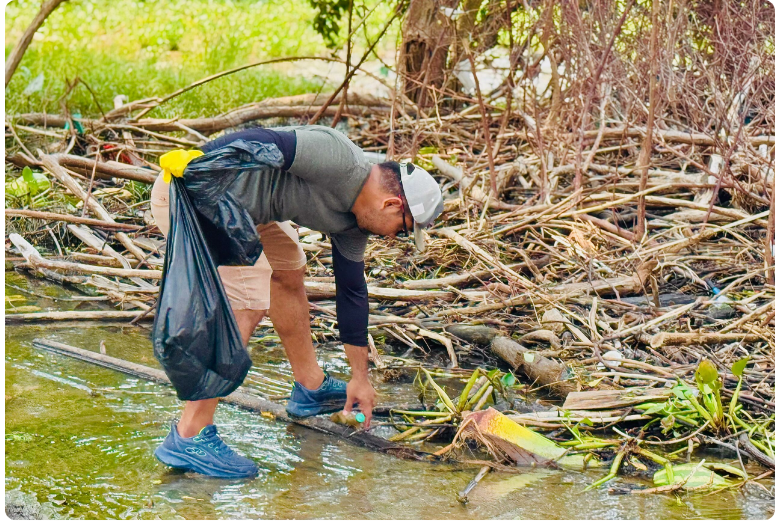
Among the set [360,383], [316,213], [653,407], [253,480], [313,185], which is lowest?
[253,480]

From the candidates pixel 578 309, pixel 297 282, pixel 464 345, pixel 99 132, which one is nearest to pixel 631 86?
pixel 578 309

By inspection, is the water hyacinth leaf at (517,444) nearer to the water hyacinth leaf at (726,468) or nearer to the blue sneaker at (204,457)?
the water hyacinth leaf at (726,468)

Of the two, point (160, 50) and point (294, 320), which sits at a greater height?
point (160, 50)

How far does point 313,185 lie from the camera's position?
2979mm

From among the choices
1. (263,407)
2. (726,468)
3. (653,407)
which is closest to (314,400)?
(263,407)

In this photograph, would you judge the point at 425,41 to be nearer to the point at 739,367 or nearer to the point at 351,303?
the point at 351,303

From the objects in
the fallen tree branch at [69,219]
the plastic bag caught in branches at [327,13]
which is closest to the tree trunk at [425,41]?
the plastic bag caught in branches at [327,13]

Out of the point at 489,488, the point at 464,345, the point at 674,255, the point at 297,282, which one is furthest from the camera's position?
the point at 674,255

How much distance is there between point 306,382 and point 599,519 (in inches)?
55.3

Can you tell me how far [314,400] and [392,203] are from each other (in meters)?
1.05

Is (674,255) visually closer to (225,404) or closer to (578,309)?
(578,309)

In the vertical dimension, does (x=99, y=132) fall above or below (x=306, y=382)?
above

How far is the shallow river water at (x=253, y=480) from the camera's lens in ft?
8.98

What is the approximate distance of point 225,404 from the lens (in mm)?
3623
